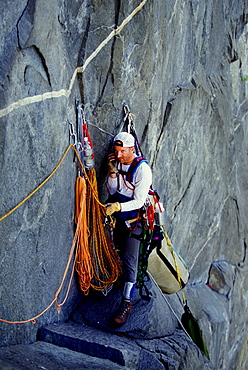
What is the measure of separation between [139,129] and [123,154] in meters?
0.81

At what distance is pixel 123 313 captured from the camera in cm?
475

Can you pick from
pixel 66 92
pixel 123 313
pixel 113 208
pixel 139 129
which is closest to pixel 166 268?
pixel 123 313

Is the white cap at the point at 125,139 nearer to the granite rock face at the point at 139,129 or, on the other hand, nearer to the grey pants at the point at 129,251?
the granite rock face at the point at 139,129

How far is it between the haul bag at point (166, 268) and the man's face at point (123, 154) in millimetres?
1009

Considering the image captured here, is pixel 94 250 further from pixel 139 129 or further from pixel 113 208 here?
pixel 139 129

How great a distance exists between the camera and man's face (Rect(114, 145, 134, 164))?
15.5 feet

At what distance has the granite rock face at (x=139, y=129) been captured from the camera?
3686mm

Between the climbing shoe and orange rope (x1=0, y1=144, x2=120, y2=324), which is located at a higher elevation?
orange rope (x1=0, y1=144, x2=120, y2=324)

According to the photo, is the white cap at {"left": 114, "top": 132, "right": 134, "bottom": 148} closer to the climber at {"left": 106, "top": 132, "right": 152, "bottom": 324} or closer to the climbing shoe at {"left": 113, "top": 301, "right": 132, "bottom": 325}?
the climber at {"left": 106, "top": 132, "right": 152, "bottom": 324}

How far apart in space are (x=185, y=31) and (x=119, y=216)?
2.60 metres

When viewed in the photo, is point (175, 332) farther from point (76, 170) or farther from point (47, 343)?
point (76, 170)

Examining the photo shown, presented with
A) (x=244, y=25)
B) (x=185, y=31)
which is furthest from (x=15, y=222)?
(x=244, y=25)

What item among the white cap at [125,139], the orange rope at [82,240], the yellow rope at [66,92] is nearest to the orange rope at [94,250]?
the orange rope at [82,240]

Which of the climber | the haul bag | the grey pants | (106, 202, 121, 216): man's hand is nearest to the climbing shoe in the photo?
the climber
